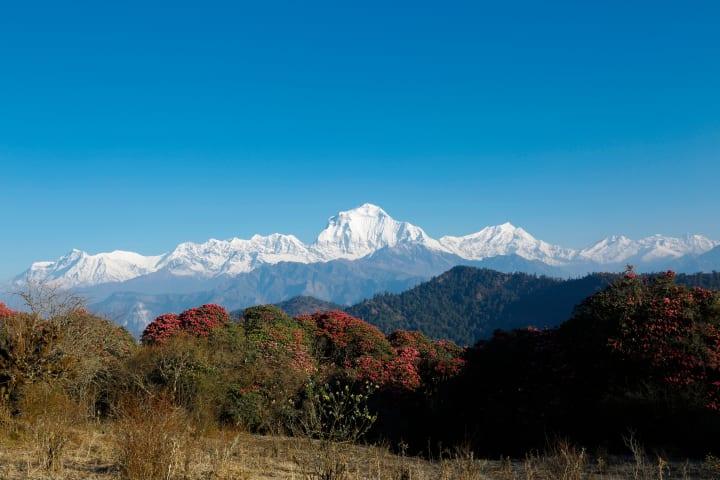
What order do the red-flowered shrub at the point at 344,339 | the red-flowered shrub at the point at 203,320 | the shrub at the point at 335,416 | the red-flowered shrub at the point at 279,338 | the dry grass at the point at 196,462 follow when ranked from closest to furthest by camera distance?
1. the dry grass at the point at 196,462
2. the shrub at the point at 335,416
3. the red-flowered shrub at the point at 279,338
4. the red-flowered shrub at the point at 203,320
5. the red-flowered shrub at the point at 344,339

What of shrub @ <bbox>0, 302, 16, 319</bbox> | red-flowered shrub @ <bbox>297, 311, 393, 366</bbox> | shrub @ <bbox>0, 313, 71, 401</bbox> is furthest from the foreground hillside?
shrub @ <bbox>0, 302, 16, 319</bbox>

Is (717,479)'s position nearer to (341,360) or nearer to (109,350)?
(341,360)

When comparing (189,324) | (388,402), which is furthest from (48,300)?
(388,402)

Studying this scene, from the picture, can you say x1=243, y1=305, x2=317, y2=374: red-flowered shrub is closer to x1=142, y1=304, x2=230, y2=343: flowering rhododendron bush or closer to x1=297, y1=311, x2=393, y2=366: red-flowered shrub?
x1=297, y1=311, x2=393, y2=366: red-flowered shrub

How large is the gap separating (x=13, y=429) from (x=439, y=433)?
11.6 meters

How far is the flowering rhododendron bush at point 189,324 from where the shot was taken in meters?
21.9

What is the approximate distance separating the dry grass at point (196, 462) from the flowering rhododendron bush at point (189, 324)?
35.5ft

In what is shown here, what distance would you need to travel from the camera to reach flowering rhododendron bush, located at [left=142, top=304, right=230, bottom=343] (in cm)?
2188

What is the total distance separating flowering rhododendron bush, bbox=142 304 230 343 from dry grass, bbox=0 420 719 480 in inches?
426

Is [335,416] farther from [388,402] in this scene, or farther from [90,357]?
[388,402]

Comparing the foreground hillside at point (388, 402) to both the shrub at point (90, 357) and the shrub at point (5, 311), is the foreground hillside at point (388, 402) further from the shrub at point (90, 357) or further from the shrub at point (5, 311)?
the shrub at point (5, 311)

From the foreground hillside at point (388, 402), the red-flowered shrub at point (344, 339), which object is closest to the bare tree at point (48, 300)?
the foreground hillside at point (388, 402)

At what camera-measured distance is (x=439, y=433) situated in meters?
15.8

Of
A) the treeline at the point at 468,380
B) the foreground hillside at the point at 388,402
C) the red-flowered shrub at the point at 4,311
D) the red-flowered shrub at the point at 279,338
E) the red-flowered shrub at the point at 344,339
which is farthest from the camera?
the red-flowered shrub at the point at 344,339
